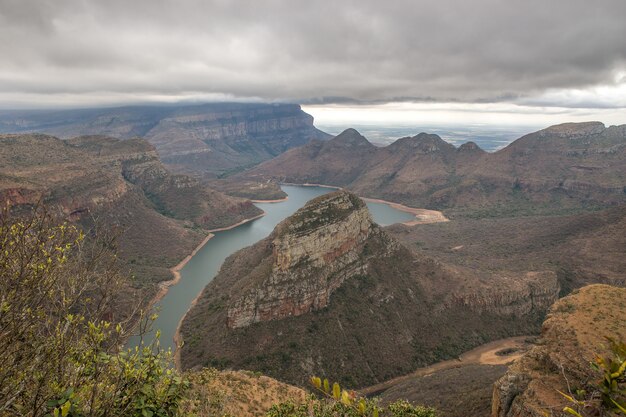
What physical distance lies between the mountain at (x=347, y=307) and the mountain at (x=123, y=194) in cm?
2569

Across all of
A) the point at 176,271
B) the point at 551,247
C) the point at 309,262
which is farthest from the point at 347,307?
the point at 551,247

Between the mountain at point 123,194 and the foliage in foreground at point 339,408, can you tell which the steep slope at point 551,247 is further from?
the mountain at point 123,194

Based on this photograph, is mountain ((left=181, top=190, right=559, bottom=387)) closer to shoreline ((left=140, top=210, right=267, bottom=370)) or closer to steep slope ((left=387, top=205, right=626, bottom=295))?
shoreline ((left=140, top=210, right=267, bottom=370))

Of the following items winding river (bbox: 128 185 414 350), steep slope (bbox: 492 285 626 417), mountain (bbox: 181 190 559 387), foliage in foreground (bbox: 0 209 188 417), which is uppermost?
foliage in foreground (bbox: 0 209 188 417)

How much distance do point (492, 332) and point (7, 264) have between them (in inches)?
3023

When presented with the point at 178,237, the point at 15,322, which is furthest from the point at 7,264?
the point at 178,237

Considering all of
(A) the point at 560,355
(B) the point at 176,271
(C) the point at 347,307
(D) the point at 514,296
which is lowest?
(B) the point at 176,271

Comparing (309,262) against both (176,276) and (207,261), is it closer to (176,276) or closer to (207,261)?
(176,276)

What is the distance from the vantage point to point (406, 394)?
47.8 metres

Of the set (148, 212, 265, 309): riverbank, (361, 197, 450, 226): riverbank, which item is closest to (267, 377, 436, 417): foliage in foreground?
(148, 212, 265, 309): riverbank

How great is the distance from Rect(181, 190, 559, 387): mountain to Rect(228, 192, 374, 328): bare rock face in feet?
0.62

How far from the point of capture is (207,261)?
112562mm

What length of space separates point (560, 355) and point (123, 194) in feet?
402

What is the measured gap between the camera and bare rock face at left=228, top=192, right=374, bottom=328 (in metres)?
60.8
